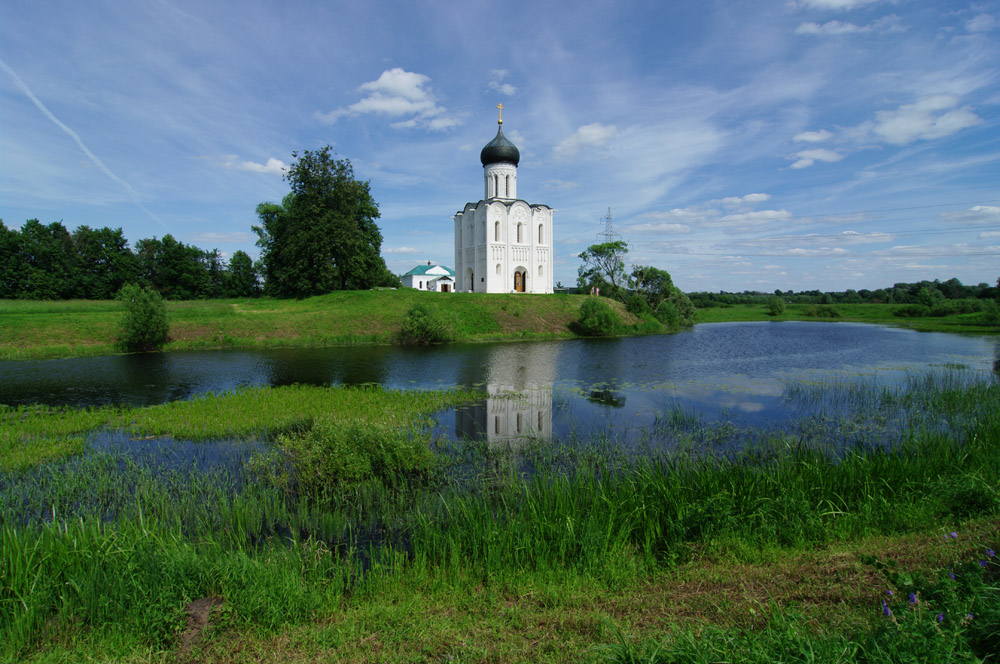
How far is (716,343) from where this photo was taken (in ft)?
117

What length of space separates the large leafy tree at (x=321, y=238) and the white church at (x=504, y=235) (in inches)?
435

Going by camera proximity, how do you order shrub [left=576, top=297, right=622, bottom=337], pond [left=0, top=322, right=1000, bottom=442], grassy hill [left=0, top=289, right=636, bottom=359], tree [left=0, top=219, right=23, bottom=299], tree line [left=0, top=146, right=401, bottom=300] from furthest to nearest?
tree [left=0, top=219, right=23, bottom=299]
tree line [left=0, top=146, right=401, bottom=300]
shrub [left=576, top=297, right=622, bottom=337]
grassy hill [left=0, top=289, right=636, bottom=359]
pond [left=0, top=322, right=1000, bottom=442]

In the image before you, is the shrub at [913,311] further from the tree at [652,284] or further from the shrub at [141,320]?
the shrub at [141,320]

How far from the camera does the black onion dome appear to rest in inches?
2067

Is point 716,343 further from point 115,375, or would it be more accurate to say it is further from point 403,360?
point 115,375

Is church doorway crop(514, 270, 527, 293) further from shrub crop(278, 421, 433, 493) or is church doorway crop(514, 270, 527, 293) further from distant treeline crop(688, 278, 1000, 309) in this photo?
shrub crop(278, 421, 433, 493)

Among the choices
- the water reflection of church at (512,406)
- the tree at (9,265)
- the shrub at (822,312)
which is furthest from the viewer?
the shrub at (822,312)

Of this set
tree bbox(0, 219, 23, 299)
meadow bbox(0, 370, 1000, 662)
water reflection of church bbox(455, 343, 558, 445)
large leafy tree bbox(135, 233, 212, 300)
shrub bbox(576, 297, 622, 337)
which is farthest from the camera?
large leafy tree bbox(135, 233, 212, 300)

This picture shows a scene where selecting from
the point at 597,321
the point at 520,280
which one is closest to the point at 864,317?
the point at 597,321

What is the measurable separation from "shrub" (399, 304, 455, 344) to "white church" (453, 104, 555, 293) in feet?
63.0

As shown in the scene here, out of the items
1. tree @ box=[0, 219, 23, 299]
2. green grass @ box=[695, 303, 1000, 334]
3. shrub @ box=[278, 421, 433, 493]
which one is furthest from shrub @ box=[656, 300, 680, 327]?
tree @ box=[0, 219, 23, 299]

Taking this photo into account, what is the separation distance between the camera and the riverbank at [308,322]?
2819 cm

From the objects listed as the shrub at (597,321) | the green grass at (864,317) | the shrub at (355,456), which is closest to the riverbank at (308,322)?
the green grass at (864,317)

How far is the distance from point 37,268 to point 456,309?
2138 inches
